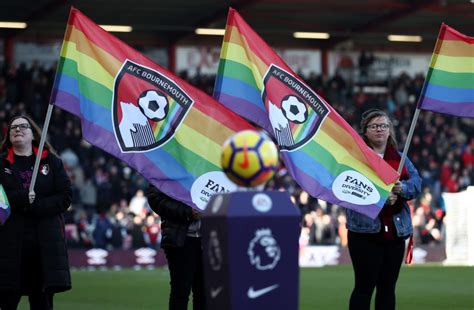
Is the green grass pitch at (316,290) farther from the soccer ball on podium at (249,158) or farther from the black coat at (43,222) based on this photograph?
the soccer ball on podium at (249,158)

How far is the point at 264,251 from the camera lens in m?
6.78

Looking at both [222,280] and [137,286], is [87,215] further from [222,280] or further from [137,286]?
[222,280]

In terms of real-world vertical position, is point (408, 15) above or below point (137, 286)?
above

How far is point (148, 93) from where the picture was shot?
966 centimetres

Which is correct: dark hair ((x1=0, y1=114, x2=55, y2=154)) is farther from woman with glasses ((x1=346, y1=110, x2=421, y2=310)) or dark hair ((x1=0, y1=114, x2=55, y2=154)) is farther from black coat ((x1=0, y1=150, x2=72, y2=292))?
woman with glasses ((x1=346, y1=110, x2=421, y2=310))

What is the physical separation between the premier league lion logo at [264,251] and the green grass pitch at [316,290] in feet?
24.1

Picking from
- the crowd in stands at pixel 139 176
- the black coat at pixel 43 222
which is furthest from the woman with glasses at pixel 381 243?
the crowd in stands at pixel 139 176

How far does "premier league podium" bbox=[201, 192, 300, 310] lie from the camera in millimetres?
6703

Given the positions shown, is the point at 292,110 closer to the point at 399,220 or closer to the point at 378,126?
the point at 378,126

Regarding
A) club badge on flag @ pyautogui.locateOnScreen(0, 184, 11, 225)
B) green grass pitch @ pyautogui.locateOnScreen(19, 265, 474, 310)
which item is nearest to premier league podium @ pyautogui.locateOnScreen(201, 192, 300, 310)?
club badge on flag @ pyautogui.locateOnScreen(0, 184, 11, 225)

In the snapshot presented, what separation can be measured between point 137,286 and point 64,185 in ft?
30.1

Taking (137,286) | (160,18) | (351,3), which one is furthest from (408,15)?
(137,286)

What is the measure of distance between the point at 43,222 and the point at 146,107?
1.28 metres

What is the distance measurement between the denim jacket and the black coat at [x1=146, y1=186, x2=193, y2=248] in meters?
1.34
